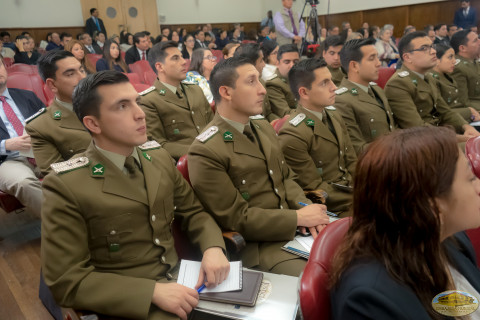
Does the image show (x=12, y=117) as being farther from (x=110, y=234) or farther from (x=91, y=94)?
(x=110, y=234)

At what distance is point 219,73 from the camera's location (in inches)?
76.8

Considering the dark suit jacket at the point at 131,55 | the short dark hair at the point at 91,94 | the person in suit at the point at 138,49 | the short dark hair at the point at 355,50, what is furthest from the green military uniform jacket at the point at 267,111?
the dark suit jacket at the point at 131,55

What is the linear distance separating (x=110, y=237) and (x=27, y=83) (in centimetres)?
308

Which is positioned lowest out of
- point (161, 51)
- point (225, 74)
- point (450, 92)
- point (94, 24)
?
point (450, 92)

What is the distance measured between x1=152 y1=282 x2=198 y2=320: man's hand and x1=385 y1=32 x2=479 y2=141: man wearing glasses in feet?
7.87

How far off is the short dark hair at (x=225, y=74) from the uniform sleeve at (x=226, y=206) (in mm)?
441

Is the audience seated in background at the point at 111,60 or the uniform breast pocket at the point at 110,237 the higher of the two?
the audience seated in background at the point at 111,60

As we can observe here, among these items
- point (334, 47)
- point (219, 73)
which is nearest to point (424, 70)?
point (334, 47)

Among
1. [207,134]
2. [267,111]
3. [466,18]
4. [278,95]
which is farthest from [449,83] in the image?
[466,18]

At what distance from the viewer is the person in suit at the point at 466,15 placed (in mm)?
9234

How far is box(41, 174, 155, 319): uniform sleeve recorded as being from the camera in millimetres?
1129

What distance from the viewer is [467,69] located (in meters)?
3.93

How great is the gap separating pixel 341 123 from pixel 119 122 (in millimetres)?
1436

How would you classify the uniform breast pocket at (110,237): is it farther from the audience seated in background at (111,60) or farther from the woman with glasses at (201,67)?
the audience seated in background at (111,60)
